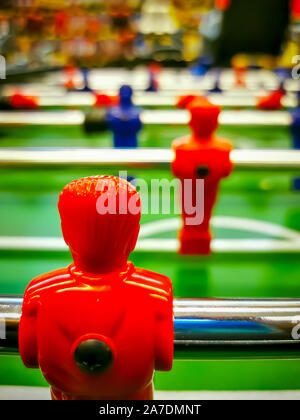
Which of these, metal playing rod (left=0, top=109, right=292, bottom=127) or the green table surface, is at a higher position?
metal playing rod (left=0, top=109, right=292, bottom=127)

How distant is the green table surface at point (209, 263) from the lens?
805 millimetres

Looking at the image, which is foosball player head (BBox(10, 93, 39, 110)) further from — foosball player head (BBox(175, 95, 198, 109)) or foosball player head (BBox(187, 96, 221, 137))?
foosball player head (BBox(187, 96, 221, 137))

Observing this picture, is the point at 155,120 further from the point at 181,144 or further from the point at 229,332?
the point at 229,332

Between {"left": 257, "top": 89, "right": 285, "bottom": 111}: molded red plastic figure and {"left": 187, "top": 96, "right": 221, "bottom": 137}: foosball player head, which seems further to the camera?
{"left": 257, "top": 89, "right": 285, "bottom": 111}: molded red plastic figure

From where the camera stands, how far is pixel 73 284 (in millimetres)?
338

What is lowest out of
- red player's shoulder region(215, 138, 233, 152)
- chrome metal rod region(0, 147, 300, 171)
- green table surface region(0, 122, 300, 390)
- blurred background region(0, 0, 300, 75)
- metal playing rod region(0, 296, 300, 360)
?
green table surface region(0, 122, 300, 390)

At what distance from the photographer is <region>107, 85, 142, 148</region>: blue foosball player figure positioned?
51.8 inches

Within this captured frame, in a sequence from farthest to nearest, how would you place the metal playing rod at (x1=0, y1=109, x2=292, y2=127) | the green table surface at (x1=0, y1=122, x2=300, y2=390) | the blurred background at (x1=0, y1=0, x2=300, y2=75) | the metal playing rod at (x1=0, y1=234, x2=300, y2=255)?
the blurred background at (x1=0, y1=0, x2=300, y2=75)
the metal playing rod at (x1=0, y1=109, x2=292, y2=127)
the metal playing rod at (x1=0, y1=234, x2=300, y2=255)
the green table surface at (x1=0, y1=122, x2=300, y2=390)

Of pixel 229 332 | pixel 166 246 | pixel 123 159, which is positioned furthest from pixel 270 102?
pixel 229 332

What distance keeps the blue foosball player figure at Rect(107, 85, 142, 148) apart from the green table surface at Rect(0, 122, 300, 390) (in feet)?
0.64

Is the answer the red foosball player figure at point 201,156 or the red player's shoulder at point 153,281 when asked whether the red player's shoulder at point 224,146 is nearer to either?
the red foosball player figure at point 201,156

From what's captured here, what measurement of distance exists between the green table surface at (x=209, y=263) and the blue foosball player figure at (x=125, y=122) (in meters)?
0.19

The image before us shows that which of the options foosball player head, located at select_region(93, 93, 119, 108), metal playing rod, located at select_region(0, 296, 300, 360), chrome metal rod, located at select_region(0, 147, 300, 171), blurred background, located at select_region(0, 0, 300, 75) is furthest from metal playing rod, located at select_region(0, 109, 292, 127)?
blurred background, located at select_region(0, 0, 300, 75)

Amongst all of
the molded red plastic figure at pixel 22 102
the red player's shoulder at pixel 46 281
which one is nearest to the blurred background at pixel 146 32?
the molded red plastic figure at pixel 22 102
